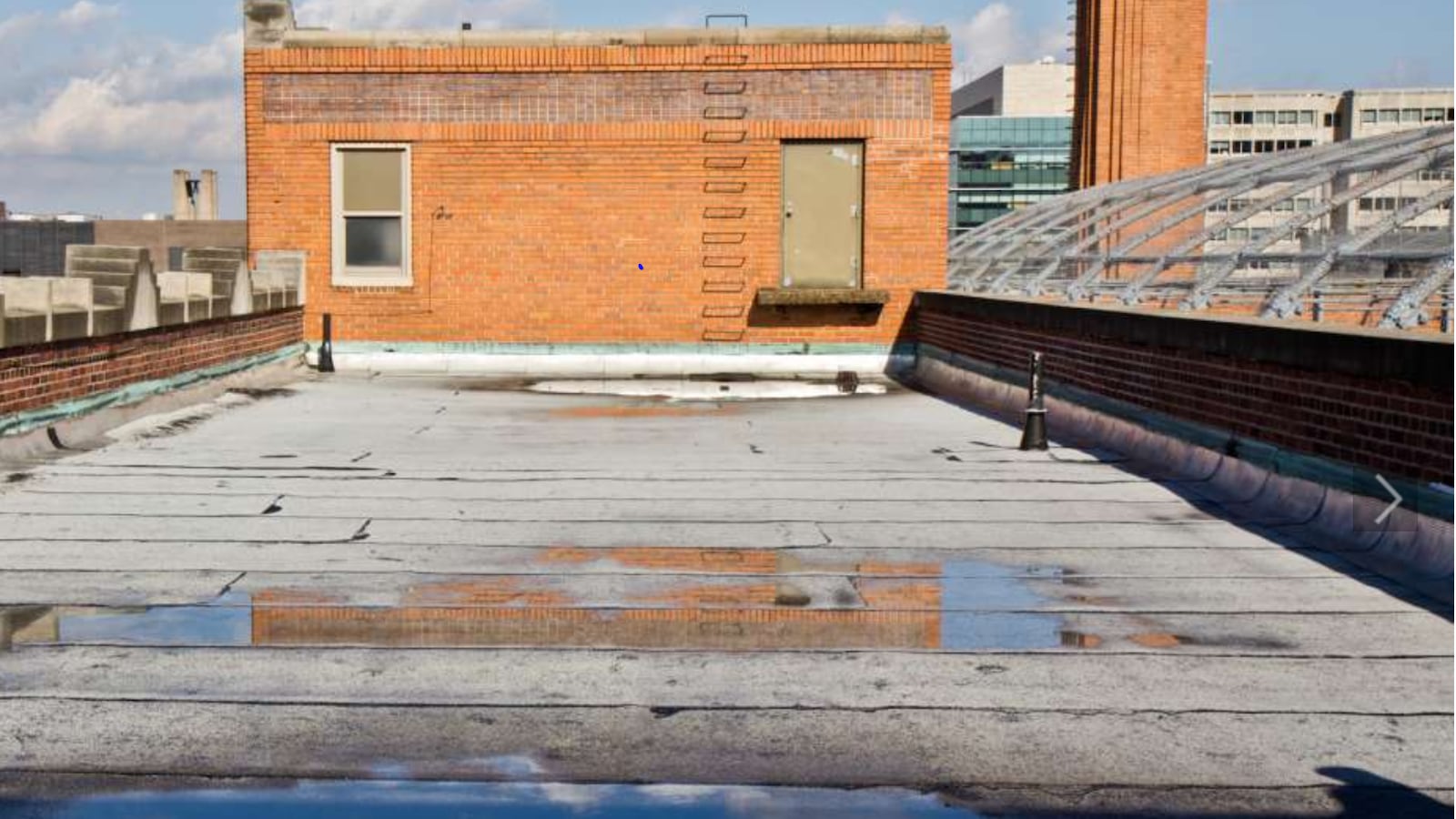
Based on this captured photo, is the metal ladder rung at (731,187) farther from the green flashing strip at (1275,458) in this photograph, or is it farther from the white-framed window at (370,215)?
the green flashing strip at (1275,458)

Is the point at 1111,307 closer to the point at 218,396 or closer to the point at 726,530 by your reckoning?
the point at 726,530

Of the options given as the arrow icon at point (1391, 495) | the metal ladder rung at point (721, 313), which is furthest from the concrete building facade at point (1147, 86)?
the arrow icon at point (1391, 495)

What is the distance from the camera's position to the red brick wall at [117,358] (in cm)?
1362

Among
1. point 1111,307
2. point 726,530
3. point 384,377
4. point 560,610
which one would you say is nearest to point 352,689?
point 560,610

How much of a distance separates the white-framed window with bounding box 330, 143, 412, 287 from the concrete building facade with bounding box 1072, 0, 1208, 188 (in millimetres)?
31350

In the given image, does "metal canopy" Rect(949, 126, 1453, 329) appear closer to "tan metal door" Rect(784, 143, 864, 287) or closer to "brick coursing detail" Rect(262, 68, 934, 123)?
"tan metal door" Rect(784, 143, 864, 287)

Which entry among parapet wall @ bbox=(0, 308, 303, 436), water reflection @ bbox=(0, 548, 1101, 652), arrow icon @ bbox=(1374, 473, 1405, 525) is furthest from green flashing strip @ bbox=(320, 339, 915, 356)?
water reflection @ bbox=(0, 548, 1101, 652)

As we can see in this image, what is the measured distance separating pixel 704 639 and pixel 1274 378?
19.5ft

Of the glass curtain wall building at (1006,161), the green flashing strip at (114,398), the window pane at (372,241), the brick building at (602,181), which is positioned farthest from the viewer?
the glass curtain wall building at (1006,161)

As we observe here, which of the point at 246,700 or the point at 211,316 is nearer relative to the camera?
the point at 246,700

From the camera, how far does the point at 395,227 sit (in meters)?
25.0

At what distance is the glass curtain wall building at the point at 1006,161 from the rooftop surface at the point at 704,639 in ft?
603

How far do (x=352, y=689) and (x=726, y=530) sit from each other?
428 centimetres

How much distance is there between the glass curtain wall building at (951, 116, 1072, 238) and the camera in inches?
7628
